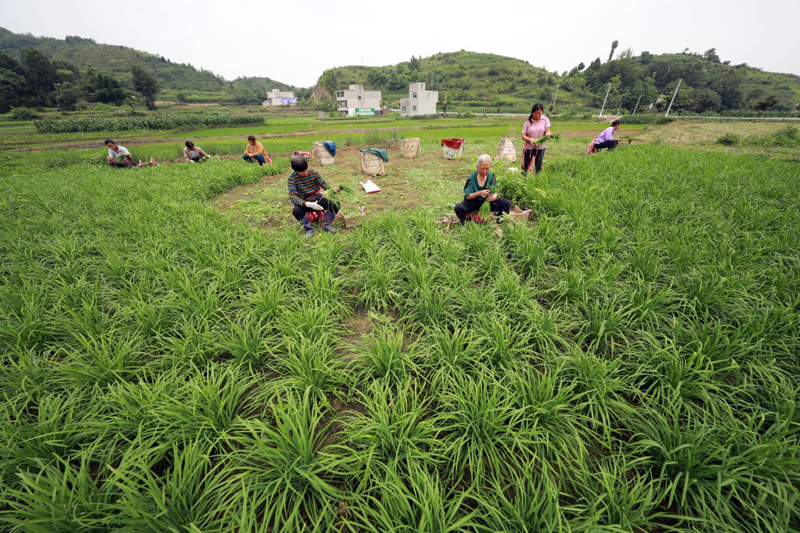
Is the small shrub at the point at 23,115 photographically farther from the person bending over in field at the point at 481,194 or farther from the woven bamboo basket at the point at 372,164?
the person bending over in field at the point at 481,194

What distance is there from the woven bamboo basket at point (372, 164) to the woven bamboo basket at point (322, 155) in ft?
8.15

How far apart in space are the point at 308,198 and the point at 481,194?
2.94 m

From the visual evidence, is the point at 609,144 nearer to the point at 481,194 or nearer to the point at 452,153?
the point at 452,153

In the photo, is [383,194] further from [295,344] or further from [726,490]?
[726,490]

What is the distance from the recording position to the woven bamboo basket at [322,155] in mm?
10000

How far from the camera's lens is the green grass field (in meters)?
1.35

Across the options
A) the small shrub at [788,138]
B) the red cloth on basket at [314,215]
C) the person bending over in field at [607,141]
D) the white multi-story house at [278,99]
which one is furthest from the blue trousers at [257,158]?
the white multi-story house at [278,99]

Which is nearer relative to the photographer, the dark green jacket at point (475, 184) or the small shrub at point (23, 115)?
the dark green jacket at point (475, 184)

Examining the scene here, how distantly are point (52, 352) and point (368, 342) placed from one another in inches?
115

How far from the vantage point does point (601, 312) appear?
7.68 feet

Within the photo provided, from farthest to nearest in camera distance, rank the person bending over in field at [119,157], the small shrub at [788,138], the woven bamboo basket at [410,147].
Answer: the small shrub at [788,138] < the woven bamboo basket at [410,147] < the person bending over in field at [119,157]

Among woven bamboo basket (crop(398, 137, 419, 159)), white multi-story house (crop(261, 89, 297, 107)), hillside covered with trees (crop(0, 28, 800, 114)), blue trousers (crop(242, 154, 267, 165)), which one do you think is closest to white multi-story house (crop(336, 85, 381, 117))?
hillside covered with trees (crop(0, 28, 800, 114))

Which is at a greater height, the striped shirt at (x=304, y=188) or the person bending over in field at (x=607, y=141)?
the person bending over in field at (x=607, y=141)

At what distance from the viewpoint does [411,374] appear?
2.21 m
